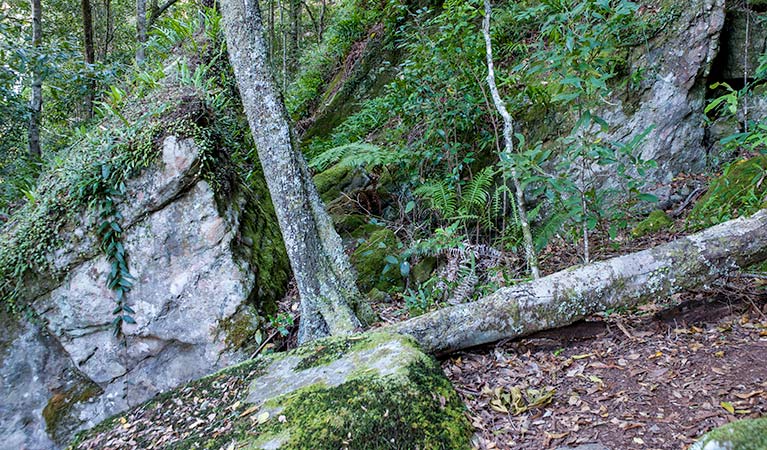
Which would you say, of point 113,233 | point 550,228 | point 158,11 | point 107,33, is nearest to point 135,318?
point 113,233

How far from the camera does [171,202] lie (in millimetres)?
4379

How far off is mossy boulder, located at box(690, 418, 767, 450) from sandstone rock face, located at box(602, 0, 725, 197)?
442 cm

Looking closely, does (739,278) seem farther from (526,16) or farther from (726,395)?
(526,16)

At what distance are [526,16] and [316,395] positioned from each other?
16.1 ft

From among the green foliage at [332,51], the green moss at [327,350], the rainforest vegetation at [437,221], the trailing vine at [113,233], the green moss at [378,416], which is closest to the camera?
the green moss at [378,416]

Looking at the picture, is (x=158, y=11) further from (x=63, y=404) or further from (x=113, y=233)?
(x=63, y=404)

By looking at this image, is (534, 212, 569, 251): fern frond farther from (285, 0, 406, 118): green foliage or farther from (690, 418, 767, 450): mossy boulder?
(285, 0, 406, 118): green foliage

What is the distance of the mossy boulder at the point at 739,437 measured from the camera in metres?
1.28

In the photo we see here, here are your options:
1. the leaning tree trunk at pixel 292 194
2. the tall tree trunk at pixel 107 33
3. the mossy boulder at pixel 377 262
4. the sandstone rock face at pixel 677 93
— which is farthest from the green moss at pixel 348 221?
the tall tree trunk at pixel 107 33

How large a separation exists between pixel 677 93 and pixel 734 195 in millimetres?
1791

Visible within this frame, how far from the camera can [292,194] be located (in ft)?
12.0

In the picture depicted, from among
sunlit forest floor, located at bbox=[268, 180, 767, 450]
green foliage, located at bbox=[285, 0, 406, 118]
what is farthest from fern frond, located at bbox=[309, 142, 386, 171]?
green foliage, located at bbox=[285, 0, 406, 118]

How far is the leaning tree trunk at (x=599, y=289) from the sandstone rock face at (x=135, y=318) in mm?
2180

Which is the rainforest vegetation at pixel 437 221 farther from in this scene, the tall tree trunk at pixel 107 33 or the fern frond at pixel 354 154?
the tall tree trunk at pixel 107 33
